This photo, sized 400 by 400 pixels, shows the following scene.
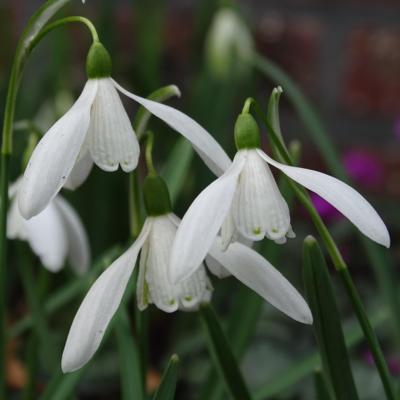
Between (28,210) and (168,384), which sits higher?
(28,210)

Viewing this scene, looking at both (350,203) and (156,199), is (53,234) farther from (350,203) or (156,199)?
(350,203)

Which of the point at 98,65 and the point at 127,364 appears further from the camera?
the point at 127,364

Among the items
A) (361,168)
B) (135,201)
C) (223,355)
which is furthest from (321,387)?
(361,168)

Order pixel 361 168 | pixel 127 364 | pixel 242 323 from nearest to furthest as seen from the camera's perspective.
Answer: pixel 127 364, pixel 242 323, pixel 361 168

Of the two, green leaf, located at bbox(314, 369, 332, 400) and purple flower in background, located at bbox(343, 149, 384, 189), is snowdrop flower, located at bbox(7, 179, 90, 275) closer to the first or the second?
green leaf, located at bbox(314, 369, 332, 400)

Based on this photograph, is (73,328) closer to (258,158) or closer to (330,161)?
(258,158)

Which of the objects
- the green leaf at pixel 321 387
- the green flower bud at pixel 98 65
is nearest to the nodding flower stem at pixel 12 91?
the green flower bud at pixel 98 65

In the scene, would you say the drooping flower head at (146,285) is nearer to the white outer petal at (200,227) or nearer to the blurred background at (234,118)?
the white outer petal at (200,227)
